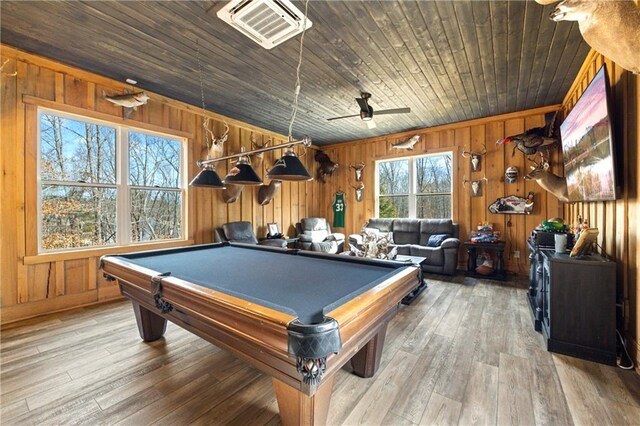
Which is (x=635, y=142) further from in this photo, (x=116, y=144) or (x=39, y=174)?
(x=39, y=174)

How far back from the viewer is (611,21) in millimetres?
1437

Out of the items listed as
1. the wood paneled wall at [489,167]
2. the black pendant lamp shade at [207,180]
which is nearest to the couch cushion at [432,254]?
the wood paneled wall at [489,167]

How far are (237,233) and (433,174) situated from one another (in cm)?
419

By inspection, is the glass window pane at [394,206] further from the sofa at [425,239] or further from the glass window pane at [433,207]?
the sofa at [425,239]

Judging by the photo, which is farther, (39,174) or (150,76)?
(150,76)

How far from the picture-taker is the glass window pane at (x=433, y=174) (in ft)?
18.1

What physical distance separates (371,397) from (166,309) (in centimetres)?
142

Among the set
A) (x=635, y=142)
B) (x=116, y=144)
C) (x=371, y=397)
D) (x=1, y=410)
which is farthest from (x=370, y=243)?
(x=116, y=144)

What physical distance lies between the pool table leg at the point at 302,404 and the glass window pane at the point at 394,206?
16.9ft

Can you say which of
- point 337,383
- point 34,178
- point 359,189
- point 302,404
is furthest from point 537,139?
point 34,178

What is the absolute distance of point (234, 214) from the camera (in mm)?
5109

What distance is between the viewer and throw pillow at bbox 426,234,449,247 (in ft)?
16.1

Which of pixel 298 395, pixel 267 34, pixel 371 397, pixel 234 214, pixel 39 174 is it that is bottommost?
pixel 371 397

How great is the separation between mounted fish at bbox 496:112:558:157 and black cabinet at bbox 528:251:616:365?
2.58m
